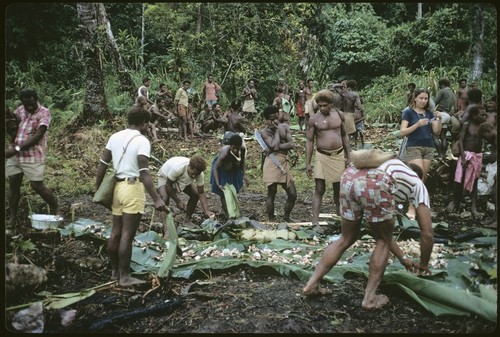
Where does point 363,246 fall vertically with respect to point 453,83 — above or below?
below

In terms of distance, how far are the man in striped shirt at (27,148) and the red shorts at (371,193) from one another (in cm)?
A: 421

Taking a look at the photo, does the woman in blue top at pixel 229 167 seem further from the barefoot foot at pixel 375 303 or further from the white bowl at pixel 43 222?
the barefoot foot at pixel 375 303

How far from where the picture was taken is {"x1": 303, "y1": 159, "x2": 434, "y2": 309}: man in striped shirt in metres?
3.93

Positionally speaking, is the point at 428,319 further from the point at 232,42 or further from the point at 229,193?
the point at 232,42

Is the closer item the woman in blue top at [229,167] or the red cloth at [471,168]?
the woman in blue top at [229,167]

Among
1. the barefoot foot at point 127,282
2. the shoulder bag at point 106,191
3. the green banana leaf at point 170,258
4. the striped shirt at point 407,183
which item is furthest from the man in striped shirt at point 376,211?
the shoulder bag at point 106,191

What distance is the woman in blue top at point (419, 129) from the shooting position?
694cm

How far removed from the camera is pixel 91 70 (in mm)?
12102

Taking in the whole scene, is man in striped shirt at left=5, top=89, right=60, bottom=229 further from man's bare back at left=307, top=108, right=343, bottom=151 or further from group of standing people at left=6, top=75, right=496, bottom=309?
man's bare back at left=307, top=108, right=343, bottom=151

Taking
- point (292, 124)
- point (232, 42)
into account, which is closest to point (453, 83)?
point (292, 124)

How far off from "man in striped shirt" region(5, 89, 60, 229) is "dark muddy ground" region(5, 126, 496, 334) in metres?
1.39

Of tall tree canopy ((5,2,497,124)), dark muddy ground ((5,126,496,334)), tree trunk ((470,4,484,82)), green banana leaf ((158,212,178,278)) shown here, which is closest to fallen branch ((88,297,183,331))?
dark muddy ground ((5,126,496,334))

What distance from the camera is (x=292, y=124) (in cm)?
1703

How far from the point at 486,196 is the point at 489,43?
13.1 m
